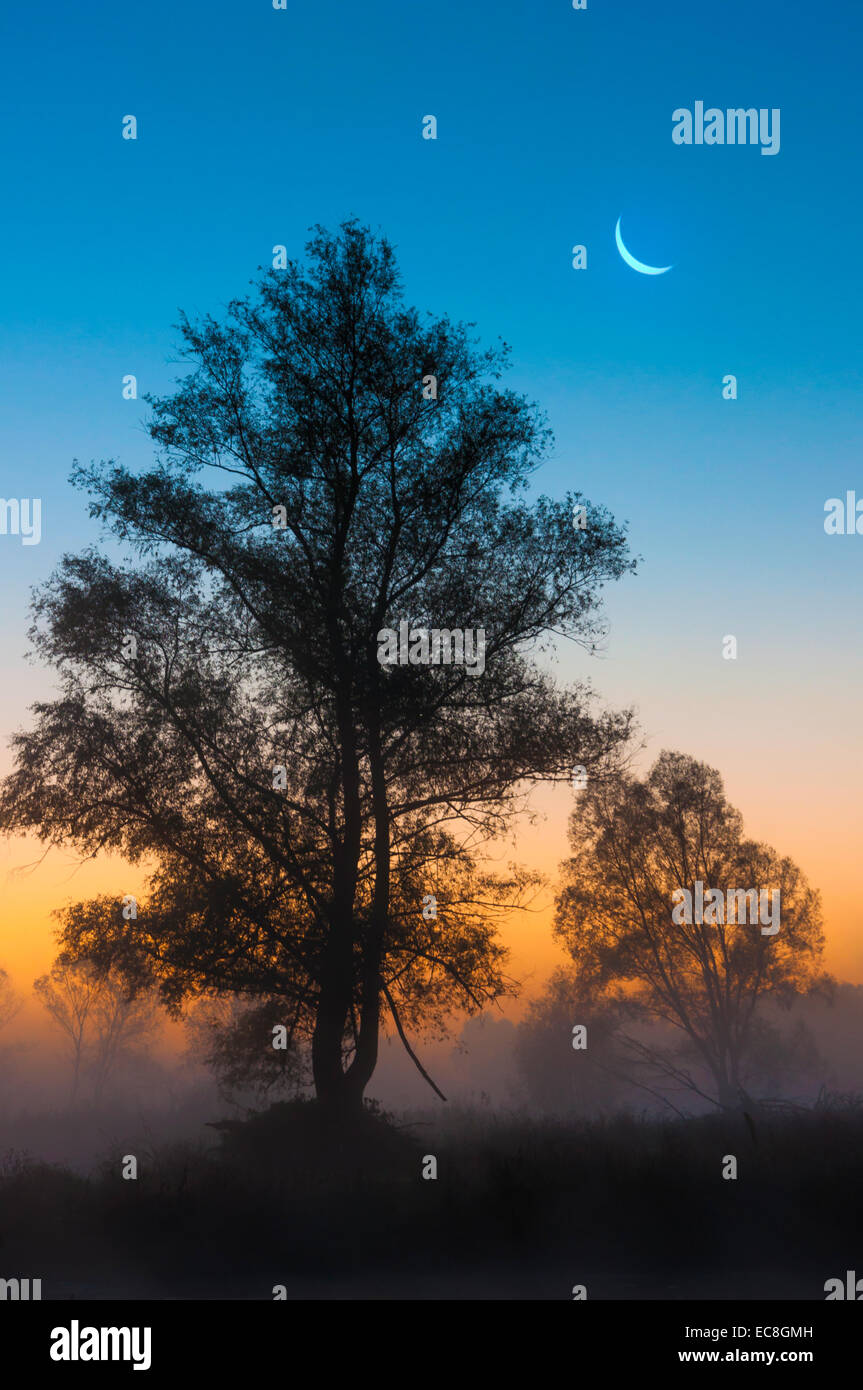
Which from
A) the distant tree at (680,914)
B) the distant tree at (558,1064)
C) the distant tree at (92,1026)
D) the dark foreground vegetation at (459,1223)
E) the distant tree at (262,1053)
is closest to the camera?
the dark foreground vegetation at (459,1223)

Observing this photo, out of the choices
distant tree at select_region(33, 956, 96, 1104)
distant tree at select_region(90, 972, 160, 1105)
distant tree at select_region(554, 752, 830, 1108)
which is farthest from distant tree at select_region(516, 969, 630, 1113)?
distant tree at select_region(33, 956, 96, 1104)

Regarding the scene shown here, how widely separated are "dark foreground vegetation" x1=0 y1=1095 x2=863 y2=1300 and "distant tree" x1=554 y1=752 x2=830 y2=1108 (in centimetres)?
2133

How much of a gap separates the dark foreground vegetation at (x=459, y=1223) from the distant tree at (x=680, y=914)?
840 inches

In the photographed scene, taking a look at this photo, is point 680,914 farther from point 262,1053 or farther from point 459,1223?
point 459,1223

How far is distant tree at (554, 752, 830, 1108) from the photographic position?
126ft

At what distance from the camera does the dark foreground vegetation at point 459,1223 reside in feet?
39.7

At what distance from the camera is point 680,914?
122 feet

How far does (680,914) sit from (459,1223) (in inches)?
1003

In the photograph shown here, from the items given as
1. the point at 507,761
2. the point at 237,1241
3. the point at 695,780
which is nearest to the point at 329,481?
the point at 507,761

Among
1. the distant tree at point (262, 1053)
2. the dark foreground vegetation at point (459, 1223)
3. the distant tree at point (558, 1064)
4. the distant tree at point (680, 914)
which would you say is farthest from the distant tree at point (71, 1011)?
the dark foreground vegetation at point (459, 1223)

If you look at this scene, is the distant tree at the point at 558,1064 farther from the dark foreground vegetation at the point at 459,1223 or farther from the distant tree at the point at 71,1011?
the dark foreground vegetation at the point at 459,1223

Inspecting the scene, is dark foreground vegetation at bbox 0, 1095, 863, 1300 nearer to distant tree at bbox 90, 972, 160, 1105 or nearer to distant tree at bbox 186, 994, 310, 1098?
distant tree at bbox 186, 994, 310, 1098
